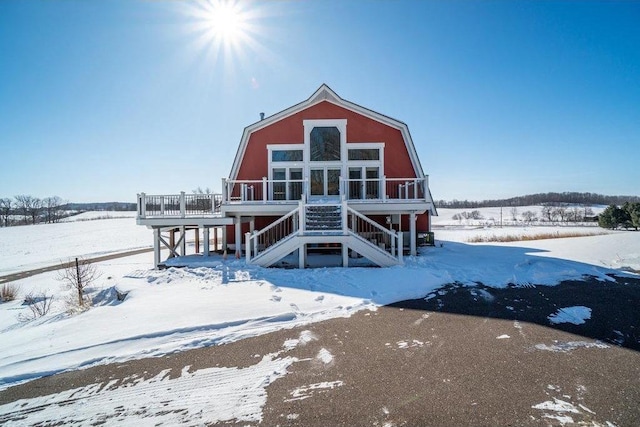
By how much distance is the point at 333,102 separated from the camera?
14.1 metres

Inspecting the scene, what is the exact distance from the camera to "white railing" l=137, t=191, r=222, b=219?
466 inches

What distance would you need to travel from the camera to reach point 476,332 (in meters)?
5.11

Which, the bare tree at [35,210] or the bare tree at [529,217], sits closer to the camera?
the bare tree at [529,217]

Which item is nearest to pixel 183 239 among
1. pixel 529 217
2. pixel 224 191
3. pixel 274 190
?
pixel 224 191

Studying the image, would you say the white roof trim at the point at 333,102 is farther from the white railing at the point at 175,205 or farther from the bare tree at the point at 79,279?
the bare tree at the point at 79,279

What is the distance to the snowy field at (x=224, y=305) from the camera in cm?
423

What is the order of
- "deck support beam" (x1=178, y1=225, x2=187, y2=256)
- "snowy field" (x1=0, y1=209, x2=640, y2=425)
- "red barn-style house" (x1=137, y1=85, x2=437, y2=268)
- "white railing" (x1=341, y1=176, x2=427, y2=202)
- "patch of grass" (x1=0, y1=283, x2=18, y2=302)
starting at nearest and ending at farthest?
1. "snowy field" (x1=0, y1=209, x2=640, y2=425)
2. "patch of grass" (x1=0, y1=283, x2=18, y2=302)
3. "deck support beam" (x1=178, y1=225, x2=187, y2=256)
4. "white railing" (x1=341, y1=176, x2=427, y2=202)
5. "red barn-style house" (x1=137, y1=85, x2=437, y2=268)

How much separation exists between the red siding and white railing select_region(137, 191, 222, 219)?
2803 mm

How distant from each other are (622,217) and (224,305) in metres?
44.3

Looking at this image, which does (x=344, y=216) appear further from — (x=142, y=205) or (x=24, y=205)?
(x=24, y=205)

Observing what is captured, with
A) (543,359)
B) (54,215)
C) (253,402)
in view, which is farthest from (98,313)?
(54,215)

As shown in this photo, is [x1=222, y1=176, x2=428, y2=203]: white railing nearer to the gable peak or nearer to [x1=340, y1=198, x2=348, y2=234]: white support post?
[x1=340, y1=198, x2=348, y2=234]: white support post

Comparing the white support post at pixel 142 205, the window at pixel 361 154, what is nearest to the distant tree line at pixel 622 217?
the window at pixel 361 154

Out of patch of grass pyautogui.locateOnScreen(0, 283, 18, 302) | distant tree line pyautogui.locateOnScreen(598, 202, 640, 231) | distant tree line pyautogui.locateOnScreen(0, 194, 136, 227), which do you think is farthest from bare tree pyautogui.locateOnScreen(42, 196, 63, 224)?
distant tree line pyautogui.locateOnScreen(598, 202, 640, 231)
